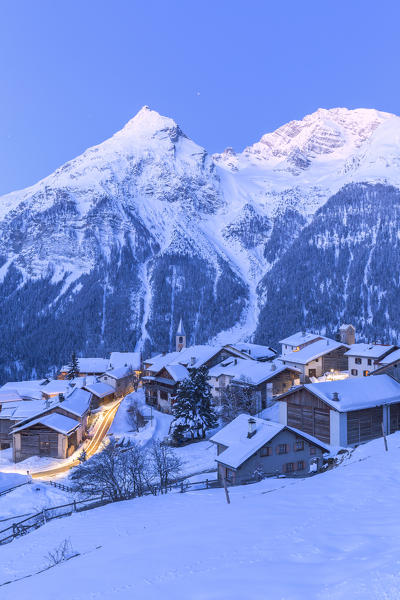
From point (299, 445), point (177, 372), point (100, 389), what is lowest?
point (100, 389)

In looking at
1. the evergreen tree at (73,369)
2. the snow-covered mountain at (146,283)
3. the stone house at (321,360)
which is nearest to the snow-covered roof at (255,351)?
the stone house at (321,360)

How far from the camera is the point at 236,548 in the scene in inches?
471

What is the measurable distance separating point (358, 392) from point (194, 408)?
65.8 ft

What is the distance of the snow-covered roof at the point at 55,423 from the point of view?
50.8m

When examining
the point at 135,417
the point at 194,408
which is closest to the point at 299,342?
the point at 135,417

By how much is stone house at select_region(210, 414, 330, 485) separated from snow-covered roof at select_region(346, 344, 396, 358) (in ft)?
105

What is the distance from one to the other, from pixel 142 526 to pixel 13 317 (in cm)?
15908

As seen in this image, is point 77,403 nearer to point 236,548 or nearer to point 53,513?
point 53,513

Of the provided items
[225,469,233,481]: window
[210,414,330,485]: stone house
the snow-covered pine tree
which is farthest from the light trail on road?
[225,469,233,481]: window

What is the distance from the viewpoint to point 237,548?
11953 millimetres

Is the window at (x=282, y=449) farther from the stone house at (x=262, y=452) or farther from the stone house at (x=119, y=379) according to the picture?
the stone house at (x=119, y=379)

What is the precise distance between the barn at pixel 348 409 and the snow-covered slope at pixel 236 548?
53.1ft

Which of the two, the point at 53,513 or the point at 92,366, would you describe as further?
the point at 92,366

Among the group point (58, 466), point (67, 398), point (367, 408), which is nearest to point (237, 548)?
point (367, 408)
